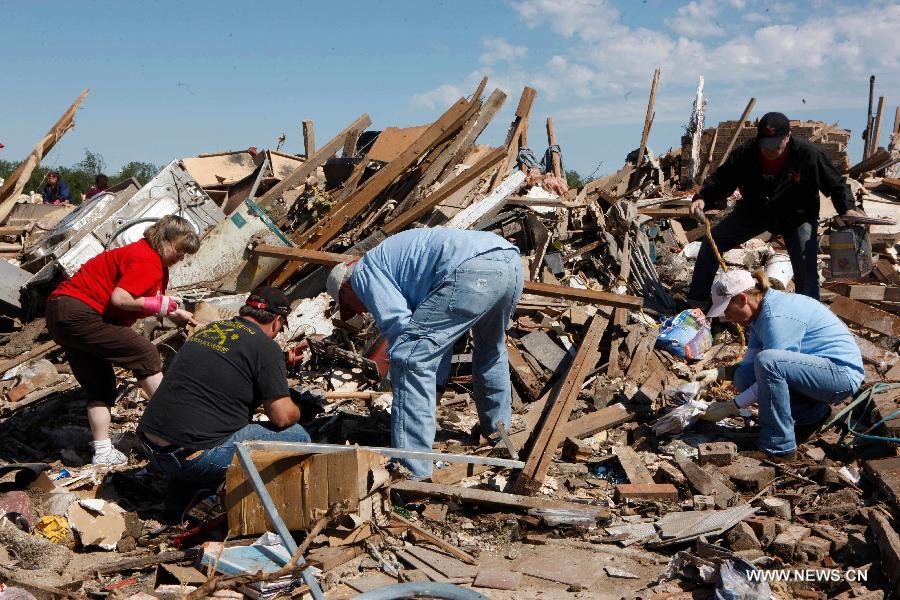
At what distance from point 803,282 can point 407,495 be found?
16.0 ft

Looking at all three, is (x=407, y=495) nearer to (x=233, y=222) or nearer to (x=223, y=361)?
(x=223, y=361)

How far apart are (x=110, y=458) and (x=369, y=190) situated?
169 inches

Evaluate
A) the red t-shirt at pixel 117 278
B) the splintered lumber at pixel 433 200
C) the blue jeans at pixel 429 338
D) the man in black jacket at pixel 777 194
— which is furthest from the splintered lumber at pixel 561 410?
the red t-shirt at pixel 117 278

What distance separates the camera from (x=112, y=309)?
5.20m

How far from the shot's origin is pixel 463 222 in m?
8.70

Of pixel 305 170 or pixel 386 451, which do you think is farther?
pixel 305 170

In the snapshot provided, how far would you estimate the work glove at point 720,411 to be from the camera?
5.45m

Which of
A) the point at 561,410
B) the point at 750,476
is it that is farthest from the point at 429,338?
the point at 750,476

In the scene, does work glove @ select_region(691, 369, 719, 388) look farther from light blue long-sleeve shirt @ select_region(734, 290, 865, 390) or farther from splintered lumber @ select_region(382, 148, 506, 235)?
splintered lumber @ select_region(382, 148, 506, 235)

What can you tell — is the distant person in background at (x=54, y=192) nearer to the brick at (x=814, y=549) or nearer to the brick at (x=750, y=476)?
the brick at (x=750, y=476)

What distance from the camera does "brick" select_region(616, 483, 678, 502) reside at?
14.9 ft

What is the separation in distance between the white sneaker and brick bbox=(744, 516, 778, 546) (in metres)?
4.00

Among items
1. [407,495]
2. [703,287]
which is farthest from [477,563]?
[703,287]

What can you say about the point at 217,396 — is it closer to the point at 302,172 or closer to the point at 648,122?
the point at 302,172
